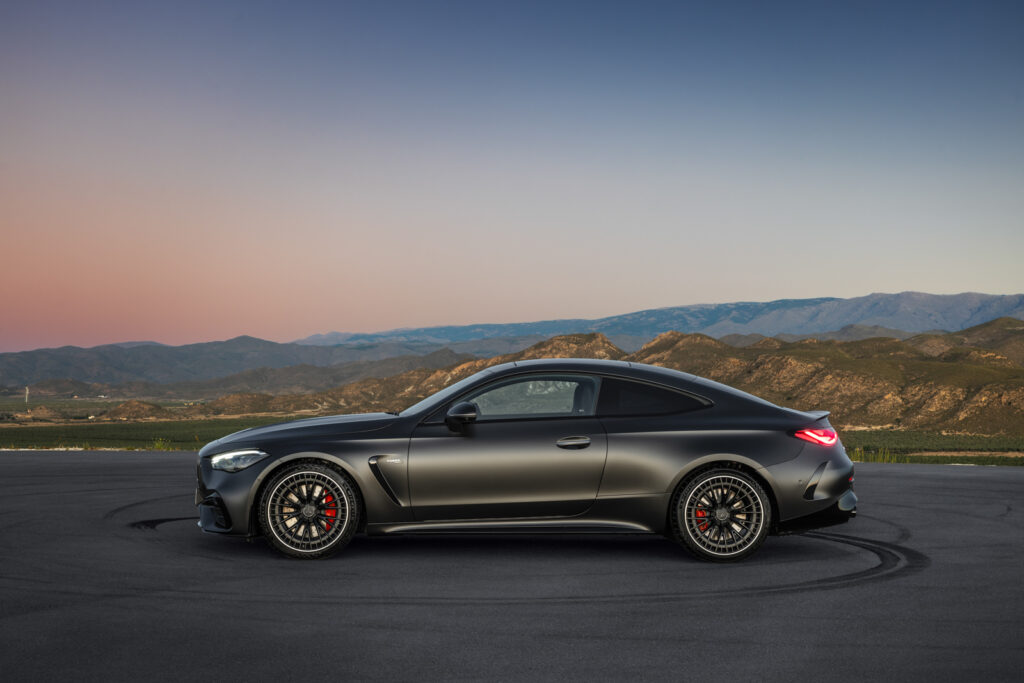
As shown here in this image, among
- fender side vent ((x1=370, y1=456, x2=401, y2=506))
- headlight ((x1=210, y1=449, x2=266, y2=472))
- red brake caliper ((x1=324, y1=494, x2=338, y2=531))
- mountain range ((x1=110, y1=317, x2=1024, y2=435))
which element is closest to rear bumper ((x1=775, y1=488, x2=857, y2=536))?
fender side vent ((x1=370, y1=456, x2=401, y2=506))

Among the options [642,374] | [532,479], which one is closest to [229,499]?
[532,479]

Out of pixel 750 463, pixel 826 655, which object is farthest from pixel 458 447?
pixel 826 655

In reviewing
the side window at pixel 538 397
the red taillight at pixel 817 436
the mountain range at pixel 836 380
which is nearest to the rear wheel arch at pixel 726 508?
the red taillight at pixel 817 436

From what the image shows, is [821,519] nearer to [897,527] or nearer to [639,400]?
[639,400]

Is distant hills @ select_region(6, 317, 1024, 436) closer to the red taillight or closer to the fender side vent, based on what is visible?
the red taillight

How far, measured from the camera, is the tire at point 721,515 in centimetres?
764

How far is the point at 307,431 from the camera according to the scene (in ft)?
26.1

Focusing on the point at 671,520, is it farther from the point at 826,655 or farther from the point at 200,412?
the point at 200,412

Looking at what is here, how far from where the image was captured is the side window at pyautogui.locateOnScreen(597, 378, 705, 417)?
7906 millimetres

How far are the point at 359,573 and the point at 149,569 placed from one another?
1677 mm

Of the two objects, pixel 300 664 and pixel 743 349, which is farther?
pixel 743 349

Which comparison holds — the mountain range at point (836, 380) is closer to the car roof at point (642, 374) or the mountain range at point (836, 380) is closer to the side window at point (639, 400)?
the car roof at point (642, 374)

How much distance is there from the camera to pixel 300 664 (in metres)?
4.95

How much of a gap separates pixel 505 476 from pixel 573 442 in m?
0.64
